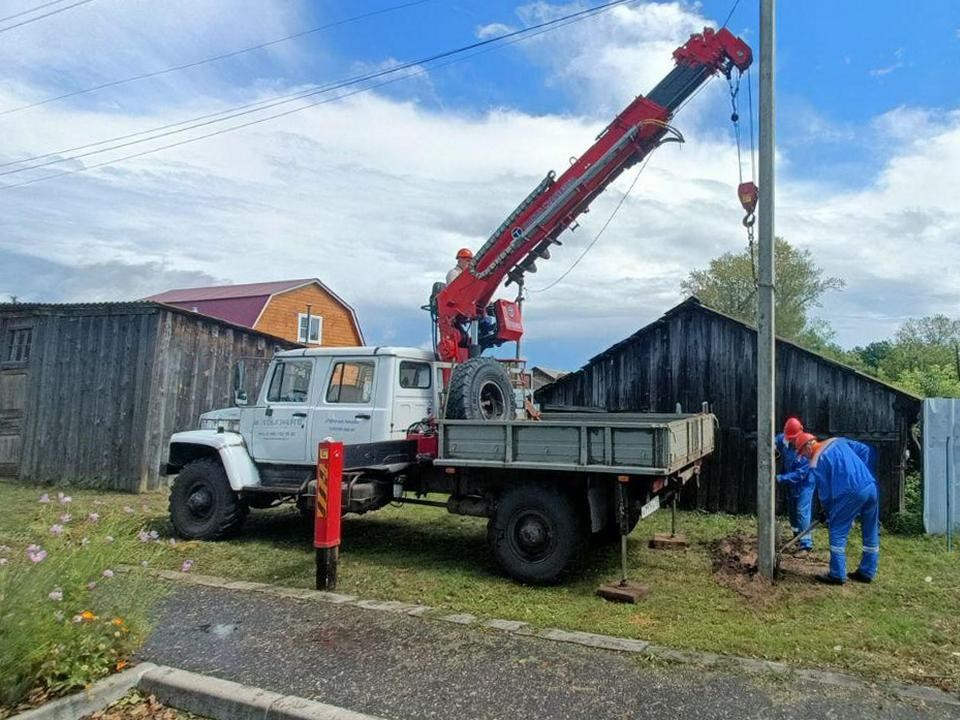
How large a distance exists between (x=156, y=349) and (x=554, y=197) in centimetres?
834

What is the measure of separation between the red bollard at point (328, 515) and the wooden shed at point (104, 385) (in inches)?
301

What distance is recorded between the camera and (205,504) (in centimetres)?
844

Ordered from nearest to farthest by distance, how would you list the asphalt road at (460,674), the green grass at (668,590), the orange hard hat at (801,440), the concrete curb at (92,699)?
the concrete curb at (92,699), the asphalt road at (460,674), the green grass at (668,590), the orange hard hat at (801,440)

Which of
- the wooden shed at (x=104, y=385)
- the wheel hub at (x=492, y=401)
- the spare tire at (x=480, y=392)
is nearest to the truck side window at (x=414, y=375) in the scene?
the spare tire at (x=480, y=392)

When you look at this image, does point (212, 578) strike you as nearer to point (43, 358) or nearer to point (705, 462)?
point (705, 462)

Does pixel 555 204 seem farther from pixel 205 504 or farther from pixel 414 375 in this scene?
pixel 205 504

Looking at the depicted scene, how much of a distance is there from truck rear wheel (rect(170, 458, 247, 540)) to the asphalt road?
2874mm

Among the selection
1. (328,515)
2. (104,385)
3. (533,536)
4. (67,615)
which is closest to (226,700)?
(67,615)

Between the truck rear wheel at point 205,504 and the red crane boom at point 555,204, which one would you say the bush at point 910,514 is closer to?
the red crane boom at point 555,204

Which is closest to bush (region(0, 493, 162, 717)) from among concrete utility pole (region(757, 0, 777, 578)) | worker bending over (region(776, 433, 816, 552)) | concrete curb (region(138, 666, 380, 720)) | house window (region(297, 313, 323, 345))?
concrete curb (region(138, 666, 380, 720))

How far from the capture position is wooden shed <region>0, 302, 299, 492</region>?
1273 cm

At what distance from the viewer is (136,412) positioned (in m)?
12.7

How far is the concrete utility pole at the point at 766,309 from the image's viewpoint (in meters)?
6.58

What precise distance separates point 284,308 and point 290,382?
23196 mm
